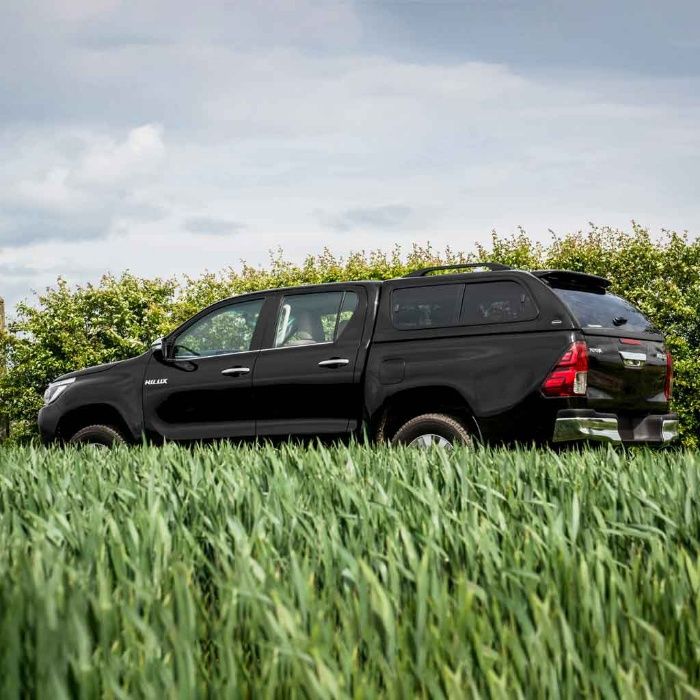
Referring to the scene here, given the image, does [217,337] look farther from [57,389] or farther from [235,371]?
[57,389]

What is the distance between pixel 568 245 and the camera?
46.0ft

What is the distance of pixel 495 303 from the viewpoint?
26.2 ft

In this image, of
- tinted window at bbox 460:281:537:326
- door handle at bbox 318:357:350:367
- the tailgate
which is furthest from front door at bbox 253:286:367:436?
the tailgate

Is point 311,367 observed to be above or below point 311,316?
below

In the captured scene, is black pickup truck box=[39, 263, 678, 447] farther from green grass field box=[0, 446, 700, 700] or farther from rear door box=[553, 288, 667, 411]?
green grass field box=[0, 446, 700, 700]

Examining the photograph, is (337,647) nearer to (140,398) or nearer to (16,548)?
(16,548)

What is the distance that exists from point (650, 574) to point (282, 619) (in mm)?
1094

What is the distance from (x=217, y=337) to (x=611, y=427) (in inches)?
152

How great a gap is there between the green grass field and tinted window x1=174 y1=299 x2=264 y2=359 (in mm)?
5429

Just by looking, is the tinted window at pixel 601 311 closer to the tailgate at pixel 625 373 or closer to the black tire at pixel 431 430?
the tailgate at pixel 625 373

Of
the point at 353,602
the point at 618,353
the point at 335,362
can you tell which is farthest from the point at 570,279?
the point at 353,602

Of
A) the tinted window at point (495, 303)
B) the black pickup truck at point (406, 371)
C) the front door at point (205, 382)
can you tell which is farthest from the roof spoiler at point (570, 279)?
the front door at point (205, 382)

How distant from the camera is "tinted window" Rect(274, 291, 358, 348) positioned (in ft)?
28.4

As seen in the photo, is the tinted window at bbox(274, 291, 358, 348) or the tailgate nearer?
the tailgate
